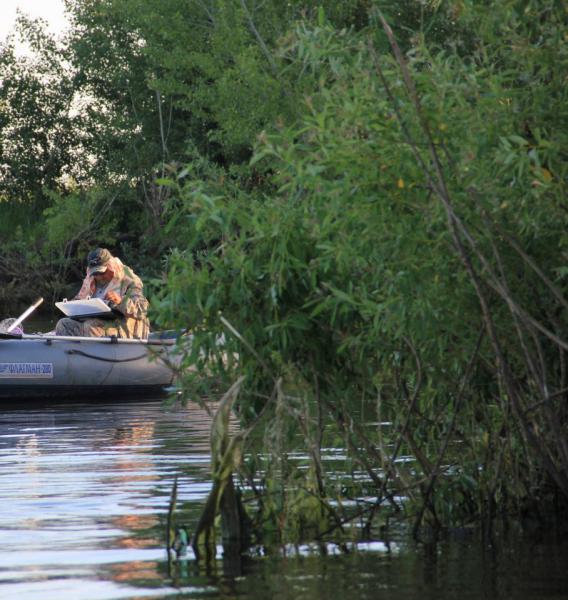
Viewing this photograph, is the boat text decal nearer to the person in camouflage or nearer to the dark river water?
the person in camouflage

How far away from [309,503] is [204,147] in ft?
Result: 117

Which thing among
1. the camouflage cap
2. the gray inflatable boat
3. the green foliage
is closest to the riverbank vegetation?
the green foliage

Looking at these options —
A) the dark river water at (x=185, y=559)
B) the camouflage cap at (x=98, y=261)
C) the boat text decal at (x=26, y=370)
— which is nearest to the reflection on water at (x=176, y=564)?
the dark river water at (x=185, y=559)

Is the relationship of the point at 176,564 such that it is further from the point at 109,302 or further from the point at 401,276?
the point at 109,302

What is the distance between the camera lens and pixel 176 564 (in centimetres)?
693

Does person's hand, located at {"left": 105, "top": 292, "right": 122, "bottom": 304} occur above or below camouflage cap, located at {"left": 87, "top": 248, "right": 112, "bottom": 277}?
below

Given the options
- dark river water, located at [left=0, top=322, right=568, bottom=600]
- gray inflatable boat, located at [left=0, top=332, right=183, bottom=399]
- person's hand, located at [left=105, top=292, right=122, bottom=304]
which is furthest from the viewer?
gray inflatable boat, located at [left=0, top=332, right=183, bottom=399]

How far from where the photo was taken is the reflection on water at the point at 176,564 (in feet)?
20.7

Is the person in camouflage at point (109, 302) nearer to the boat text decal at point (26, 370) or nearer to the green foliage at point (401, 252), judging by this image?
the boat text decal at point (26, 370)

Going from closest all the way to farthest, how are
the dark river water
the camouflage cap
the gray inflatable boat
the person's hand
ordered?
the dark river water → the camouflage cap → the person's hand → the gray inflatable boat

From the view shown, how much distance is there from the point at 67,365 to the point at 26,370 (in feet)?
1.51

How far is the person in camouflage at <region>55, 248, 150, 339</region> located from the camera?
56.1 ft

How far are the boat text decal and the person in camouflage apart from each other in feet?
1.79

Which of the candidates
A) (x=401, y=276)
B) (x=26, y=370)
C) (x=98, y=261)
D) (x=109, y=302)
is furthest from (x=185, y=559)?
(x=26, y=370)
